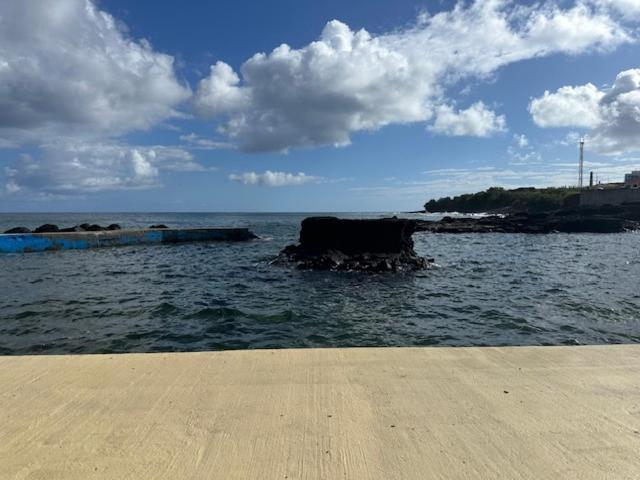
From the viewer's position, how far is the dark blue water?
8742mm

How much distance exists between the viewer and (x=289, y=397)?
3.82 meters

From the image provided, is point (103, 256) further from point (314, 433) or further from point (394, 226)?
point (314, 433)

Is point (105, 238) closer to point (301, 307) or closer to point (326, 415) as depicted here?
point (301, 307)

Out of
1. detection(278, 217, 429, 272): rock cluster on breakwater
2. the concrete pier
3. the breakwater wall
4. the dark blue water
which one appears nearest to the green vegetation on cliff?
the breakwater wall

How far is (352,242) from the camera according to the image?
74.7 ft

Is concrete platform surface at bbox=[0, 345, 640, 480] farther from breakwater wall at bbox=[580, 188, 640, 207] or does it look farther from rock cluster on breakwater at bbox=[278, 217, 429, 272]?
breakwater wall at bbox=[580, 188, 640, 207]

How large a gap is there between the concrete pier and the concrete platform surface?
2796cm

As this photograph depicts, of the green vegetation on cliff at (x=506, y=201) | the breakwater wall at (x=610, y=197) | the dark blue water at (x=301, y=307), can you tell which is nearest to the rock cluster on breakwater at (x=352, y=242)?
the dark blue water at (x=301, y=307)

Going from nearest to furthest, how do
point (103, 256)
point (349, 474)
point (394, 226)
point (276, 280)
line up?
point (349, 474) < point (276, 280) < point (394, 226) < point (103, 256)

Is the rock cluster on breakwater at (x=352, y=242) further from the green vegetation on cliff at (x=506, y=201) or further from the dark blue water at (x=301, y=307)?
the green vegetation on cliff at (x=506, y=201)

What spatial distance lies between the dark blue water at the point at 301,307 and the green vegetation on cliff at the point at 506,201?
87.6 m

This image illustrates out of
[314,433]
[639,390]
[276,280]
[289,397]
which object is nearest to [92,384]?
[289,397]

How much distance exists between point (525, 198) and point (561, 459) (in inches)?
4751

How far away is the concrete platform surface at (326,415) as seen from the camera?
2.77 metres
